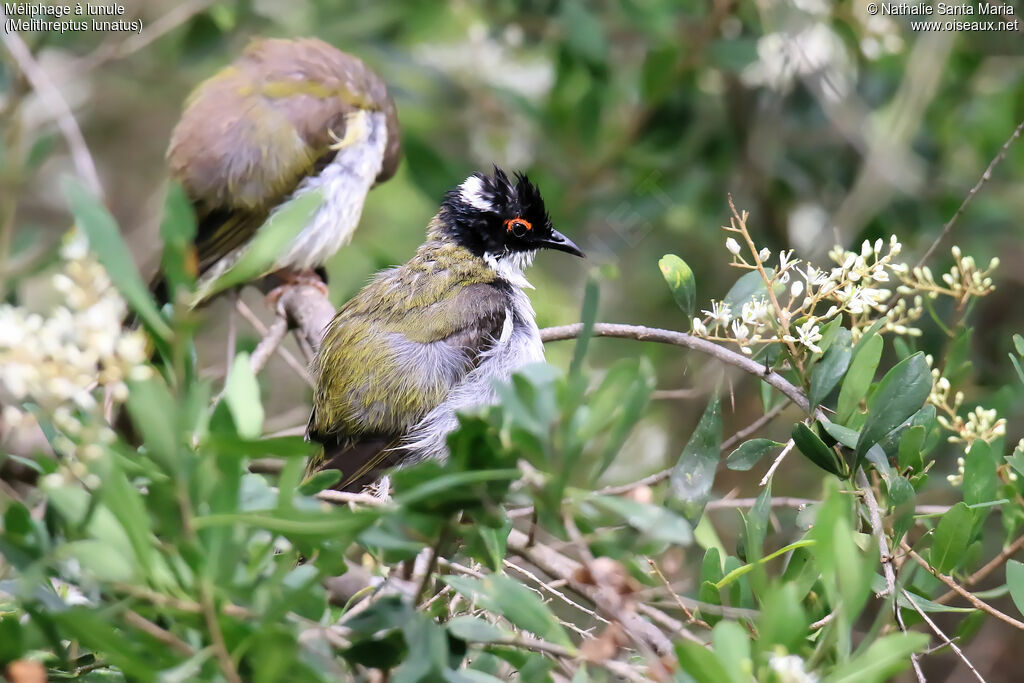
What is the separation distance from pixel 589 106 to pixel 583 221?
691 mm

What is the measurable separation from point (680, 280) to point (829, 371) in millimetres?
465

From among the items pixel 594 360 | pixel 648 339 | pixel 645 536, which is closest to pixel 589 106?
pixel 594 360

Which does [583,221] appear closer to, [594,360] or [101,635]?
[594,360]

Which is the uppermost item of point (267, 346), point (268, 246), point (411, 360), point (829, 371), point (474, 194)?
point (268, 246)

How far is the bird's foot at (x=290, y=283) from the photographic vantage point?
5.01m

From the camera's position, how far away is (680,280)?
8.89ft

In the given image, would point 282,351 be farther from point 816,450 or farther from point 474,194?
point 816,450

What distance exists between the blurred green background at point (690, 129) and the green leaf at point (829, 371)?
2.56 meters

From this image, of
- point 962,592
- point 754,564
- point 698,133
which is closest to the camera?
point 754,564

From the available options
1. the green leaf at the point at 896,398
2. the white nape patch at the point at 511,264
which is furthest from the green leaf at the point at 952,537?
the white nape patch at the point at 511,264

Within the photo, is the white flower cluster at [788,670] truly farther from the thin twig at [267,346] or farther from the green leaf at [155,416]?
the thin twig at [267,346]

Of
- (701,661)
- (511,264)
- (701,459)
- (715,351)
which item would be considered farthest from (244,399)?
(511,264)

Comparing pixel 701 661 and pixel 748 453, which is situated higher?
pixel 701 661

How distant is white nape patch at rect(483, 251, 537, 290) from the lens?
4.23m
